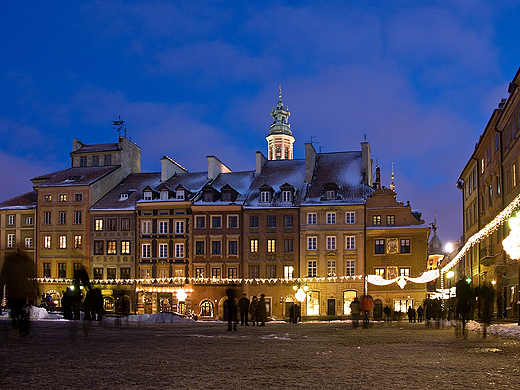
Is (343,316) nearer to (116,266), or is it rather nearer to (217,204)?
(217,204)

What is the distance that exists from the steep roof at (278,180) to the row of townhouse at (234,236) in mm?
116

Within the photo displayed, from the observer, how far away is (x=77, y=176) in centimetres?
6662

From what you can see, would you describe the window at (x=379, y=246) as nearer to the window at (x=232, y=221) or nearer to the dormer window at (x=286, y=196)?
the dormer window at (x=286, y=196)

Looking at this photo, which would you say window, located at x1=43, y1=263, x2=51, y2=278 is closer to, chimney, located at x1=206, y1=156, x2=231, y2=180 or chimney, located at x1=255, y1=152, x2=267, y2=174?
chimney, located at x1=206, y1=156, x2=231, y2=180

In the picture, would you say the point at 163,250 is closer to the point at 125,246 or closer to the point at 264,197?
the point at 125,246

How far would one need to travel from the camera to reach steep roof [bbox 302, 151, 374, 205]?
195 feet

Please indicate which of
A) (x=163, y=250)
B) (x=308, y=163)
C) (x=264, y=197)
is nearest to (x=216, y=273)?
(x=163, y=250)

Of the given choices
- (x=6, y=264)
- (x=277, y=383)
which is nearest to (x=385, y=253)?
(x=6, y=264)

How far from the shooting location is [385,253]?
5759 cm

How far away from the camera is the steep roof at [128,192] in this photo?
63.7 metres

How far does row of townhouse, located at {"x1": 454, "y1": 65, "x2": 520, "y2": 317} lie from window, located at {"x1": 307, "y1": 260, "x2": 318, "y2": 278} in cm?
1356

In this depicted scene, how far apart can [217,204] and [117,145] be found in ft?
51.0

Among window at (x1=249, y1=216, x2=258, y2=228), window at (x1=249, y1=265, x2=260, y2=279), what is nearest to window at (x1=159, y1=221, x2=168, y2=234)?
window at (x1=249, y1=216, x2=258, y2=228)

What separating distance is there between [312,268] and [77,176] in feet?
85.5
